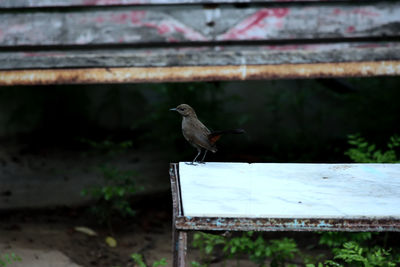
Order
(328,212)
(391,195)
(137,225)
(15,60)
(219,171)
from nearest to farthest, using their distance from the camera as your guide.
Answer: (328,212) → (391,195) → (219,171) → (15,60) → (137,225)

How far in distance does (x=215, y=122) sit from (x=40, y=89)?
2876mm

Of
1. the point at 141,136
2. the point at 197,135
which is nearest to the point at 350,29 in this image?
the point at 197,135

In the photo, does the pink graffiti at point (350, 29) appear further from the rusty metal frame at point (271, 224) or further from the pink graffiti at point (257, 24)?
the rusty metal frame at point (271, 224)

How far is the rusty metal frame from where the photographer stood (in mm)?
2480

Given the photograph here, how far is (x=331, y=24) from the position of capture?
5898 mm

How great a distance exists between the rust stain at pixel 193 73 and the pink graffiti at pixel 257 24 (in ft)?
1.06

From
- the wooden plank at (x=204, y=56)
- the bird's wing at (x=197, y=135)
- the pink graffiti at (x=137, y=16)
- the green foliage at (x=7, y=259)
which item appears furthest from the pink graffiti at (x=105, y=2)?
the green foliage at (x=7, y=259)

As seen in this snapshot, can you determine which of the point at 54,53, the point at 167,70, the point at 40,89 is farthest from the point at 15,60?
the point at 40,89

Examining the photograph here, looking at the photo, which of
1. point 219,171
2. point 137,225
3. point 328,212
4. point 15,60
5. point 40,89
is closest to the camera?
point 328,212

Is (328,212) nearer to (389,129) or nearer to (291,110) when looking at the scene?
(389,129)

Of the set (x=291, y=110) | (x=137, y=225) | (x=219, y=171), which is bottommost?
(x=137, y=225)

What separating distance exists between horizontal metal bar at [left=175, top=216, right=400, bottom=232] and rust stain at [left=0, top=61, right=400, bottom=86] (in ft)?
11.0

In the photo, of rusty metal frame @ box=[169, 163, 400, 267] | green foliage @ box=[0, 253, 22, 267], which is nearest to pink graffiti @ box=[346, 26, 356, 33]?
rusty metal frame @ box=[169, 163, 400, 267]

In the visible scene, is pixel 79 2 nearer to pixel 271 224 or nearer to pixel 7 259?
pixel 7 259
